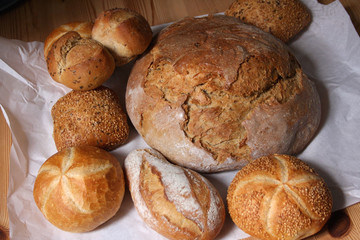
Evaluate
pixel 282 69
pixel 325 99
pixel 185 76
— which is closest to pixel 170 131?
pixel 185 76

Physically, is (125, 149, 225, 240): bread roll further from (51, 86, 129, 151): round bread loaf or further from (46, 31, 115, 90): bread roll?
(46, 31, 115, 90): bread roll

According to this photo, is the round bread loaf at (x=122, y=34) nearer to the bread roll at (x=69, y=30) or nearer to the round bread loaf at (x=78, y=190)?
the bread roll at (x=69, y=30)

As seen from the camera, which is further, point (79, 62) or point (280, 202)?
point (79, 62)

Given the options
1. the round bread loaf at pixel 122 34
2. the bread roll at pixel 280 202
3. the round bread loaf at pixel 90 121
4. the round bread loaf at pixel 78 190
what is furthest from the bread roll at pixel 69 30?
the bread roll at pixel 280 202

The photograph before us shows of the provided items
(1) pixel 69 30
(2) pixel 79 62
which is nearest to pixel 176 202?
(2) pixel 79 62

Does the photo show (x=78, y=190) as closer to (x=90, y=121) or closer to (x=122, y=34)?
(x=90, y=121)

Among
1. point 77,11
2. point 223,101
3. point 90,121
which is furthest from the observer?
point 77,11

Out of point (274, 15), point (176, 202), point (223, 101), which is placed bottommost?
point (176, 202)

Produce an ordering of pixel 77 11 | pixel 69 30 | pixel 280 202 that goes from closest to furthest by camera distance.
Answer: pixel 280 202
pixel 69 30
pixel 77 11
